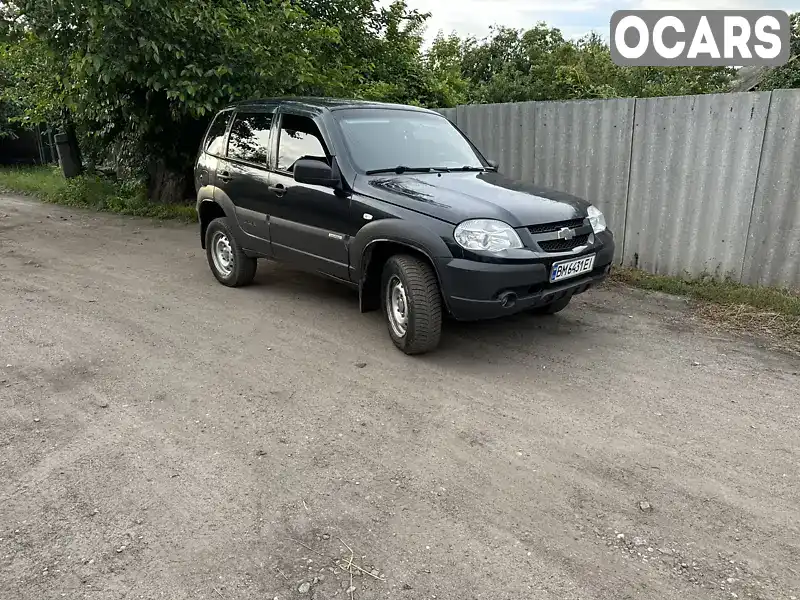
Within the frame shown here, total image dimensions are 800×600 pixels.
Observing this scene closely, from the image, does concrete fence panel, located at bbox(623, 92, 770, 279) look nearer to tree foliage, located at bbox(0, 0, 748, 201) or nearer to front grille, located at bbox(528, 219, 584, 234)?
front grille, located at bbox(528, 219, 584, 234)

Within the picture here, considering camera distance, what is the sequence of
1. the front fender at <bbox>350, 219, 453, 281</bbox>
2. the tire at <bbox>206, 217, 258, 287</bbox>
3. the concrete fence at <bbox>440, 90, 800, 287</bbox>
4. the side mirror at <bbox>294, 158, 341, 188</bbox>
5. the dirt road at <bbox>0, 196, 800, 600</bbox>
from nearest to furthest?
the dirt road at <bbox>0, 196, 800, 600</bbox> < the front fender at <bbox>350, 219, 453, 281</bbox> < the side mirror at <bbox>294, 158, 341, 188</bbox> < the concrete fence at <bbox>440, 90, 800, 287</bbox> < the tire at <bbox>206, 217, 258, 287</bbox>

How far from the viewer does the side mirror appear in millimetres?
4777

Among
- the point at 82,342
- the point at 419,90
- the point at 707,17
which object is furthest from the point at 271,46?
the point at 707,17

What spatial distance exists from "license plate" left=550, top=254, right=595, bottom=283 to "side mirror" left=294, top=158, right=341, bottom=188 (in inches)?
73.0

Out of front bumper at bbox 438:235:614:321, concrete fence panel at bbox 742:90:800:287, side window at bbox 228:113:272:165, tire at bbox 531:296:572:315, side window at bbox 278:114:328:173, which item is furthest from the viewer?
side window at bbox 228:113:272:165

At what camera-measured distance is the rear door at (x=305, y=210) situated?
5027mm

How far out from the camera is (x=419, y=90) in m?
12.1

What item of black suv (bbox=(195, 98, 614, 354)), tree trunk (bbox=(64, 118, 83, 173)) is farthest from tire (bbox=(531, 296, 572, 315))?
tree trunk (bbox=(64, 118, 83, 173))

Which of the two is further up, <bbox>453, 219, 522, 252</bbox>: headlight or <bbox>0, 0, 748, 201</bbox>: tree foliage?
<bbox>0, 0, 748, 201</bbox>: tree foliage

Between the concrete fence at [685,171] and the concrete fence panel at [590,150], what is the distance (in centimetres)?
1

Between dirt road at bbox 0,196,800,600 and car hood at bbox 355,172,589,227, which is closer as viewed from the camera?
dirt road at bbox 0,196,800,600

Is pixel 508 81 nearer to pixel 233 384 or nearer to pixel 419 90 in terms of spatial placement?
pixel 419 90

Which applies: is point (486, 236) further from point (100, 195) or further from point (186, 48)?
point (100, 195)

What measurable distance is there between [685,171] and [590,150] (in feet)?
3.67
